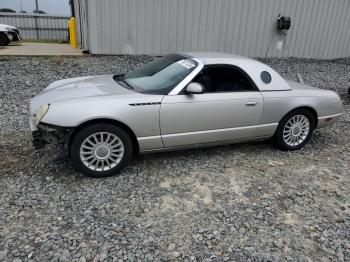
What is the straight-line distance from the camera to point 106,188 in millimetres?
3561

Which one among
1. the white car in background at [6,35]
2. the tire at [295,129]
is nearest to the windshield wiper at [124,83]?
the tire at [295,129]

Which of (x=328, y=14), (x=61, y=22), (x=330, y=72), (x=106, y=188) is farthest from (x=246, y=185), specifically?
(x=61, y=22)

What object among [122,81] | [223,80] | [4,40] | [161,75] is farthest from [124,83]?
[4,40]

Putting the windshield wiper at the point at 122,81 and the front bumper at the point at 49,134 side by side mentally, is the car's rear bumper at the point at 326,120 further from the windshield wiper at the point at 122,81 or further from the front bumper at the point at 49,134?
the front bumper at the point at 49,134

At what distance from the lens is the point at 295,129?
15.5 ft

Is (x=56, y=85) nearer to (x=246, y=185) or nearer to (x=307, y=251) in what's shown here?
(x=246, y=185)

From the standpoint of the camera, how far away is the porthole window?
4446 millimetres

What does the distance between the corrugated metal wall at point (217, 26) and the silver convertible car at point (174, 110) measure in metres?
5.23

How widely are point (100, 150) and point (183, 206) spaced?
3.65 ft

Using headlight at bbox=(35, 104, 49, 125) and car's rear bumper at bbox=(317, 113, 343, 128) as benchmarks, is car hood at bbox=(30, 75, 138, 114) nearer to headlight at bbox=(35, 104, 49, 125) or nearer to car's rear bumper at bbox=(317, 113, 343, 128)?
headlight at bbox=(35, 104, 49, 125)

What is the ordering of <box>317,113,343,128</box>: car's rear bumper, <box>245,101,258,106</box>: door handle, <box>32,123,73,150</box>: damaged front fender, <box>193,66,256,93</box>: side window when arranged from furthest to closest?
<box>317,113,343,128</box>: car's rear bumper
<box>245,101,258,106</box>: door handle
<box>193,66,256,93</box>: side window
<box>32,123,73,150</box>: damaged front fender

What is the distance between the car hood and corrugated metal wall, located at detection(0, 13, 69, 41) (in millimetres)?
19268

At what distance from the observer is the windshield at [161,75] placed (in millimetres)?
3957

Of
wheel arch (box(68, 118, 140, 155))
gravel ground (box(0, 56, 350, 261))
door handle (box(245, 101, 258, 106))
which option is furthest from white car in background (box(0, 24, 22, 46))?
door handle (box(245, 101, 258, 106))
